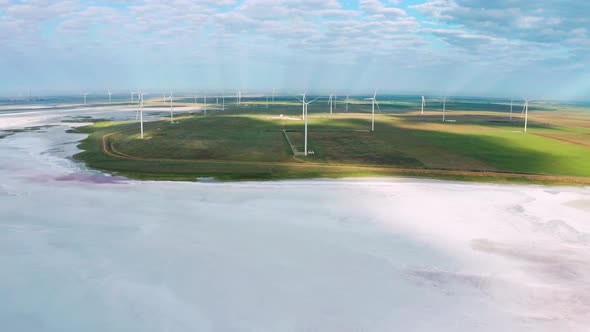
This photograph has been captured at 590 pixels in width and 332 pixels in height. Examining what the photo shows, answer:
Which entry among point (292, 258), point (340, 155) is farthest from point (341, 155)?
point (292, 258)

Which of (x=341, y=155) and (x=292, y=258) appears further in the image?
(x=341, y=155)

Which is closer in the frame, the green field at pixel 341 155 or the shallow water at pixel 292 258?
the shallow water at pixel 292 258

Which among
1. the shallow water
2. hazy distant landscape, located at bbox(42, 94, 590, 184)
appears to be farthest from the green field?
the shallow water

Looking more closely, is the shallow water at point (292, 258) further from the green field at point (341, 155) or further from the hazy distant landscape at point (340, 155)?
the green field at point (341, 155)

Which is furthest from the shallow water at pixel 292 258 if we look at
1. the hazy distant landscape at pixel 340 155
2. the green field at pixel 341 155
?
the green field at pixel 341 155

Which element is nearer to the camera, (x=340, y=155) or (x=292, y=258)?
(x=292, y=258)

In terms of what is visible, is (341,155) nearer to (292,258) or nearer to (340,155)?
(340,155)

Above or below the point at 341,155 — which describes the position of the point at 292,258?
below

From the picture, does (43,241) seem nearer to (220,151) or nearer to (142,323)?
(142,323)
